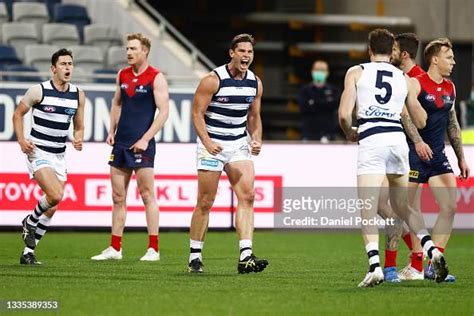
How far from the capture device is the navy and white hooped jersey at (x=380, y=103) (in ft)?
37.1

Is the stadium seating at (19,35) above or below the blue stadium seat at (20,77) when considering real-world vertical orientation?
above

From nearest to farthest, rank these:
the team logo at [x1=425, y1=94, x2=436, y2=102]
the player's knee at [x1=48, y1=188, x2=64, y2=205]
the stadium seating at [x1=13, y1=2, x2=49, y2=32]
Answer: the team logo at [x1=425, y1=94, x2=436, y2=102] < the player's knee at [x1=48, y1=188, x2=64, y2=205] < the stadium seating at [x1=13, y1=2, x2=49, y2=32]

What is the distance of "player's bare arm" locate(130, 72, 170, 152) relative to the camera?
13.7m

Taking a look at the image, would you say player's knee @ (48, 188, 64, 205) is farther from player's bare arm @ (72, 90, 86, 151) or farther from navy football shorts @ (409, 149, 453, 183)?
navy football shorts @ (409, 149, 453, 183)

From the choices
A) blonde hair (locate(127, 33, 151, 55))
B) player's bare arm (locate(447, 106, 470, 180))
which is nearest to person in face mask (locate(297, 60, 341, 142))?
blonde hair (locate(127, 33, 151, 55))

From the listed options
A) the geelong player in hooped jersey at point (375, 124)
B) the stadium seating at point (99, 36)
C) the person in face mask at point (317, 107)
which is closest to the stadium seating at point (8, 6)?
the stadium seating at point (99, 36)

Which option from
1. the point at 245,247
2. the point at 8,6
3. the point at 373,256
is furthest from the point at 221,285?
the point at 8,6

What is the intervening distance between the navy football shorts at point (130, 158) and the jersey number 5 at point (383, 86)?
12.7 ft

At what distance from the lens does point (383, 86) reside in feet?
37.2

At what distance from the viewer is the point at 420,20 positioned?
2780 centimetres

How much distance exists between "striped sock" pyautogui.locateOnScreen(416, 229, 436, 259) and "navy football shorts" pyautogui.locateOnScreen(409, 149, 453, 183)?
1.95ft

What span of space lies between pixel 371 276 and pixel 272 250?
18.6 ft

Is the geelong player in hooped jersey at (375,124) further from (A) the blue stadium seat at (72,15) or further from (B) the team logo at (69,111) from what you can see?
(A) the blue stadium seat at (72,15)
